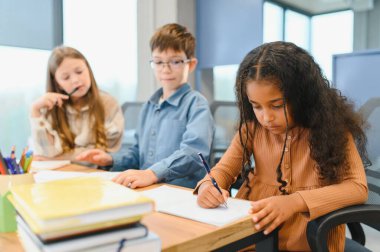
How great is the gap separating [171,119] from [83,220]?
1017 millimetres

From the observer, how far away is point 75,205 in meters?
0.47

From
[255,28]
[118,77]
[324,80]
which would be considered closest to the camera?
[324,80]

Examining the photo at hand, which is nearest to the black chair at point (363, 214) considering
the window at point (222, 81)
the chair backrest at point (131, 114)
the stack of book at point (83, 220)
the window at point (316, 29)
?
the stack of book at point (83, 220)

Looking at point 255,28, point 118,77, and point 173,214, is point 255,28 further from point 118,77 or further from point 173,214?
point 173,214

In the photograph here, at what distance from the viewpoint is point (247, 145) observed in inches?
44.4

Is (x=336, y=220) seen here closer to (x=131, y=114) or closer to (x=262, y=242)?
(x=262, y=242)

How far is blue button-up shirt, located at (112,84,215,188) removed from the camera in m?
1.25

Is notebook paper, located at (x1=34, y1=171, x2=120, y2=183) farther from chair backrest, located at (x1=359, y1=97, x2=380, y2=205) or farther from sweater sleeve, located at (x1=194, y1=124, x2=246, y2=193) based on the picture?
→ chair backrest, located at (x1=359, y1=97, x2=380, y2=205)

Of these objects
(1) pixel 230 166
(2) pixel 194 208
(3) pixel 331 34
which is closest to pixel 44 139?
(1) pixel 230 166

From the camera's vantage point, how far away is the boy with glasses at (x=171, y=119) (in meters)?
1.36

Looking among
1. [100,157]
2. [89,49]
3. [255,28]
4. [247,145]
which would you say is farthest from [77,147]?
[255,28]

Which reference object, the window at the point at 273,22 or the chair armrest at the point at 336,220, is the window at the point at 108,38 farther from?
the chair armrest at the point at 336,220

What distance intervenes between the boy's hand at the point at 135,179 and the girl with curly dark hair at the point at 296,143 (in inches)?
7.2

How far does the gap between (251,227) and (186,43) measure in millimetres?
956
